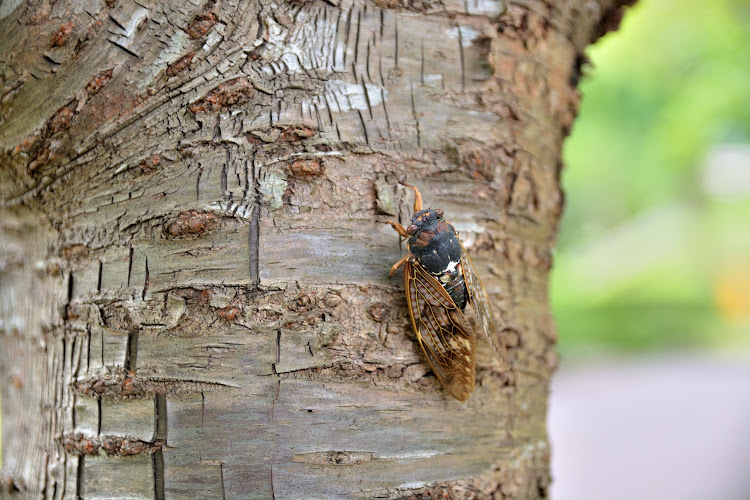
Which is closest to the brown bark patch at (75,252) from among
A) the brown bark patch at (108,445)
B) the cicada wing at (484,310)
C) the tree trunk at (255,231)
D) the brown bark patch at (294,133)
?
the tree trunk at (255,231)

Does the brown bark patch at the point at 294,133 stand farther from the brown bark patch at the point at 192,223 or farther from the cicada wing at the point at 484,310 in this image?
the cicada wing at the point at 484,310

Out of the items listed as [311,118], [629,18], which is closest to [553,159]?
[311,118]

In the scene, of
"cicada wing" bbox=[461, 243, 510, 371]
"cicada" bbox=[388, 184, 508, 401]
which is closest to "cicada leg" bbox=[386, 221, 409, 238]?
"cicada" bbox=[388, 184, 508, 401]

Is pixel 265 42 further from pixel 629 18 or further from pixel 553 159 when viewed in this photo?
pixel 629 18

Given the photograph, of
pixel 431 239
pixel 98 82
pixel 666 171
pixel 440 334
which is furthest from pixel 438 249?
pixel 666 171

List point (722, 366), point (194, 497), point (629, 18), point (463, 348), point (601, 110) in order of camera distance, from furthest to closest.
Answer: point (722, 366), point (601, 110), point (629, 18), point (463, 348), point (194, 497)

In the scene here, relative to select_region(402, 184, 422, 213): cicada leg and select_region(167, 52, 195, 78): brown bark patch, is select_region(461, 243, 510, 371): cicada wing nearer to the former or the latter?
select_region(402, 184, 422, 213): cicada leg
